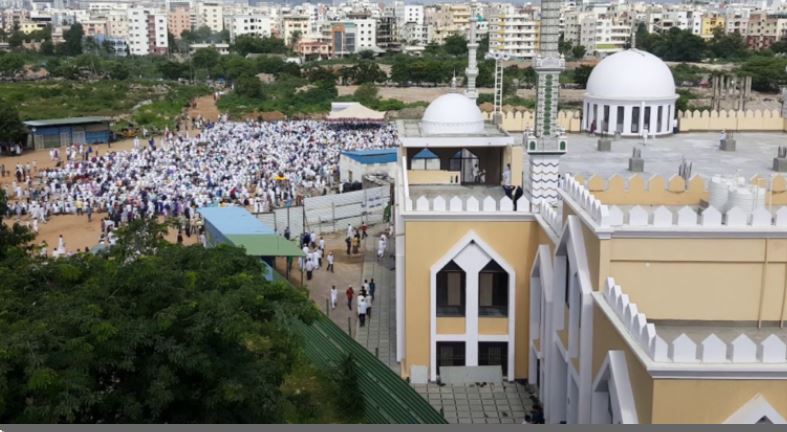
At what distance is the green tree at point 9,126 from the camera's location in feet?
159

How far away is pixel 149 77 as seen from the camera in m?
95.6

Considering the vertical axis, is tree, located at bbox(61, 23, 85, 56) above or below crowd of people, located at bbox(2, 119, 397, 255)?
above

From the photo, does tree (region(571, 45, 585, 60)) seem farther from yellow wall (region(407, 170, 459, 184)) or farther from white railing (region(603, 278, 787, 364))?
white railing (region(603, 278, 787, 364))

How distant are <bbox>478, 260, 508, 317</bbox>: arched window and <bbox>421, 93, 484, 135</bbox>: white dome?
590 centimetres

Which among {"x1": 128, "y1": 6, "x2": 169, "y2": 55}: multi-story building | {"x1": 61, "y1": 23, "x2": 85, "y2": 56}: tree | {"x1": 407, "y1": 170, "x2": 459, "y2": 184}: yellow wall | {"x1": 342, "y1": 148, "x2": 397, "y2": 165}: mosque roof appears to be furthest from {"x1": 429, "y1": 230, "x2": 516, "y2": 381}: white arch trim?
{"x1": 128, "y1": 6, "x2": 169, "y2": 55}: multi-story building

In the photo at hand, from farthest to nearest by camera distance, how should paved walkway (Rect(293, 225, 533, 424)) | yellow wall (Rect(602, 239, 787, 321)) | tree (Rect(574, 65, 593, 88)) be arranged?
1. tree (Rect(574, 65, 593, 88))
2. paved walkway (Rect(293, 225, 533, 424))
3. yellow wall (Rect(602, 239, 787, 321))

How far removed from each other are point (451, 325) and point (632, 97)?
36.1 feet

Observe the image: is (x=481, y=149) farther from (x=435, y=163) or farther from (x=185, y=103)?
(x=185, y=103)

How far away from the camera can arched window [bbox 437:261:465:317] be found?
56.9 feet

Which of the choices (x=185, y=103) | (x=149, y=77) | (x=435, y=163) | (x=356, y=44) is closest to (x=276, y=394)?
(x=435, y=163)

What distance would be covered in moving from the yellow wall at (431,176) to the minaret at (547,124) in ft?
12.9

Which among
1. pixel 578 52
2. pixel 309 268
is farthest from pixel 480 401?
pixel 578 52

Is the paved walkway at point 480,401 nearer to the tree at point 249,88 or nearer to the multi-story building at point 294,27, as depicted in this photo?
the tree at point 249,88

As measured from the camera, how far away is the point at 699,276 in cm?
1173
